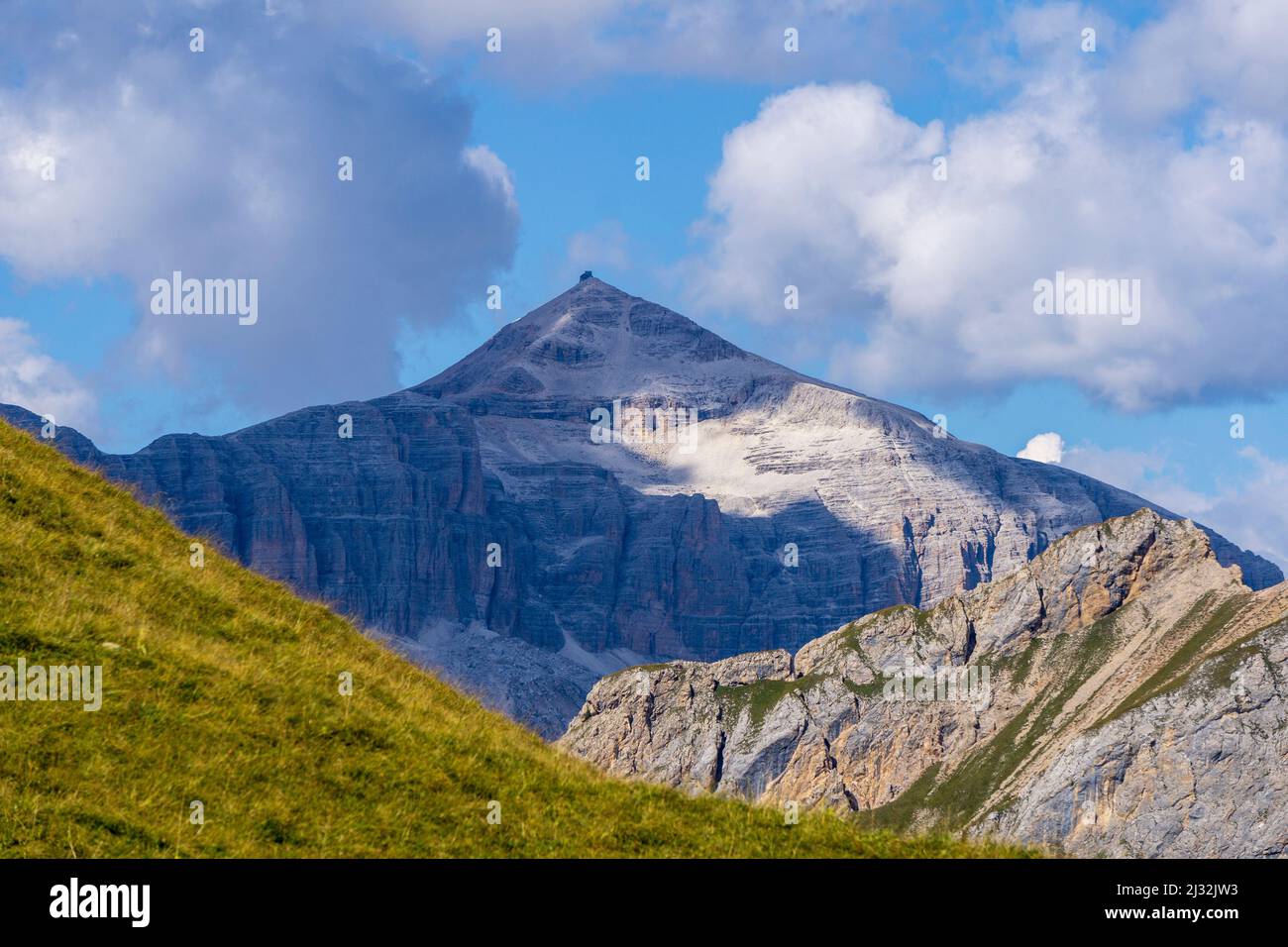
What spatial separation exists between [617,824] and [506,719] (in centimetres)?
830

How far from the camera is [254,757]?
995 inches

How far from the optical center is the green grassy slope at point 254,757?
23.4 metres

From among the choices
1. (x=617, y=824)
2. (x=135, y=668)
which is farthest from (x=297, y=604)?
(x=617, y=824)

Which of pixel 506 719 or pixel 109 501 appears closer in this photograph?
pixel 506 719

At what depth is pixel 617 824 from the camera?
1029 inches

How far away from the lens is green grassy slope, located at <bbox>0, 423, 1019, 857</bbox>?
76.7 ft

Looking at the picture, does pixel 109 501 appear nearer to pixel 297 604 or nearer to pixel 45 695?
pixel 297 604

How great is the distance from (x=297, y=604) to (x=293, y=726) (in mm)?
8724
